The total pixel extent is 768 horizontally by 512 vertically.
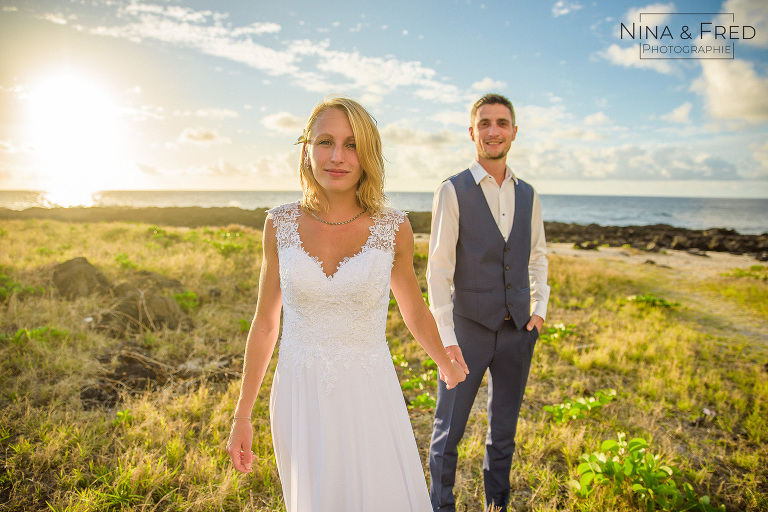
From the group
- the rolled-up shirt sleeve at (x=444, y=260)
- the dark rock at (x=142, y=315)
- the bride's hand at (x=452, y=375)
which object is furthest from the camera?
the dark rock at (x=142, y=315)

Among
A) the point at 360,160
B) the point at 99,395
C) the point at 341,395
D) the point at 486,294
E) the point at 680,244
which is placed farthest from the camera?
the point at 680,244

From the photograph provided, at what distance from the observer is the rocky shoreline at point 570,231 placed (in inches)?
987

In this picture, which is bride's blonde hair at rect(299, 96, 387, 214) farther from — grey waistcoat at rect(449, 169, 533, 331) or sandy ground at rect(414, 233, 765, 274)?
sandy ground at rect(414, 233, 765, 274)

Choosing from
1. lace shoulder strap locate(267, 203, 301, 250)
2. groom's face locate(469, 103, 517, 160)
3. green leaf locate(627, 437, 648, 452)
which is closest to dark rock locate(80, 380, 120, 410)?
lace shoulder strap locate(267, 203, 301, 250)

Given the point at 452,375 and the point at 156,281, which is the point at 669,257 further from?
the point at 452,375

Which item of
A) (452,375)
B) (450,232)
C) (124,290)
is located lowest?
(124,290)

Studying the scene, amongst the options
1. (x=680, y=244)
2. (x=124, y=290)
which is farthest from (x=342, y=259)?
(x=680, y=244)

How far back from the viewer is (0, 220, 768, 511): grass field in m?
3.14

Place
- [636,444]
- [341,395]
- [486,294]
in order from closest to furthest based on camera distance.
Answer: [341,395], [486,294], [636,444]

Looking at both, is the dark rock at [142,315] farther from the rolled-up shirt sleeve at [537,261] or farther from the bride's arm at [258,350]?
the rolled-up shirt sleeve at [537,261]

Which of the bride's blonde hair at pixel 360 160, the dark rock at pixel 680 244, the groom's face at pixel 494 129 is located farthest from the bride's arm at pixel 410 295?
the dark rock at pixel 680 244

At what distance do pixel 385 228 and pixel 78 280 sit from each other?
Result: 24.0 ft

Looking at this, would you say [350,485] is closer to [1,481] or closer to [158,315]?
[1,481]

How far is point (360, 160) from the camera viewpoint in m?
1.96
